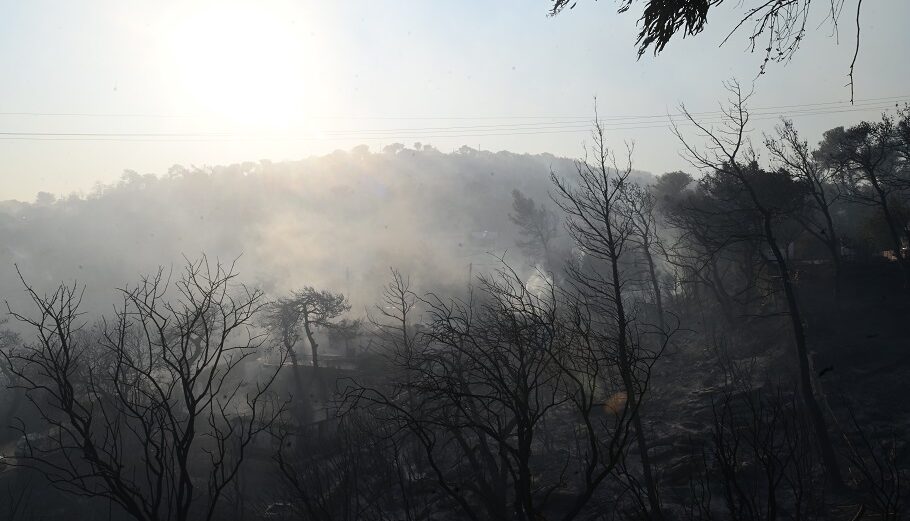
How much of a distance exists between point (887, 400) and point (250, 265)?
235 ft

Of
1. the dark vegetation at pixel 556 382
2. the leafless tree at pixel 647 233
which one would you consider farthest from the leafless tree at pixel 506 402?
the leafless tree at pixel 647 233

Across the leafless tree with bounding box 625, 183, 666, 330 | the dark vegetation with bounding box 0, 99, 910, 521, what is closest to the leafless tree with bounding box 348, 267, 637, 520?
the dark vegetation with bounding box 0, 99, 910, 521

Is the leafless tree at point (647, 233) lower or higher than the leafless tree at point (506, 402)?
higher

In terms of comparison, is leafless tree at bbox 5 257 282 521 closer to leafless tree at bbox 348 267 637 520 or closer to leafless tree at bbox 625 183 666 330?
leafless tree at bbox 348 267 637 520

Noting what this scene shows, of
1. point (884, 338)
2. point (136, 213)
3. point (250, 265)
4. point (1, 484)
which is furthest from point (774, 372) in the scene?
point (136, 213)

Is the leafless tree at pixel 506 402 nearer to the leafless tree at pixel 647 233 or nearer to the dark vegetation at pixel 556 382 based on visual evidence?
the dark vegetation at pixel 556 382

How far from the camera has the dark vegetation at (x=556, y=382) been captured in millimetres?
4160

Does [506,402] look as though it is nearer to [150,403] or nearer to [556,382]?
[556,382]

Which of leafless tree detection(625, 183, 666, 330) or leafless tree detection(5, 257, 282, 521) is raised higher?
leafless tree detection(625, 183, 666, 330)

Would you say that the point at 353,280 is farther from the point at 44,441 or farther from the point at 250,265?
the point at 44,441

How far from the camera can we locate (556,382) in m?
4.49

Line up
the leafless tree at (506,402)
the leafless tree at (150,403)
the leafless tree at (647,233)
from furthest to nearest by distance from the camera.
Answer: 1. the leafless tree at (647,233)
2. the leafless tree at (150,403)
3. the leafless tree at (506,402)

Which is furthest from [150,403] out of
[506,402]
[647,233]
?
[647,233]

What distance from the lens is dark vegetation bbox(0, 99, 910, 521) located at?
164 inches
